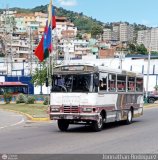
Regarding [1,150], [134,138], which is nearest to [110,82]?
[134,138]

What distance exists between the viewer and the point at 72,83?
2022 cm

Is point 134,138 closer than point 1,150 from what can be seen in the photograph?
No

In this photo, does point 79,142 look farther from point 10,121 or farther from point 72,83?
point 10,121

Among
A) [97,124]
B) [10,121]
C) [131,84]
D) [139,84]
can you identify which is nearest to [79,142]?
[97,124]

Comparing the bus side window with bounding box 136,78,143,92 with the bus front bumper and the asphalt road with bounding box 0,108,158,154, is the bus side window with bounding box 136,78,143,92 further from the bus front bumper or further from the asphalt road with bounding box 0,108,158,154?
the asphalt road with bounding box 0,108,158,154

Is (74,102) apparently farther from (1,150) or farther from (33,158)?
(33,158)

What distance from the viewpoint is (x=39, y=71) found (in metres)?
73.8

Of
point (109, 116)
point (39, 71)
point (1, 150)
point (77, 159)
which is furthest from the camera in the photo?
point (39, 71)

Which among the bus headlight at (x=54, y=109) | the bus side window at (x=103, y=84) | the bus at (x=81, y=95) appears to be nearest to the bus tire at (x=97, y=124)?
the bus at (x=81, y=95)

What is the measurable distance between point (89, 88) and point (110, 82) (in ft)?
6.95

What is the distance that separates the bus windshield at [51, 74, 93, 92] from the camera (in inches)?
785

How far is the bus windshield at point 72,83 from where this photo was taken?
65.4 feet

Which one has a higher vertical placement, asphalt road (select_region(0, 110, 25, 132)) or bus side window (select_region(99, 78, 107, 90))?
bus side window (select_region(99, 78, 107, 90))

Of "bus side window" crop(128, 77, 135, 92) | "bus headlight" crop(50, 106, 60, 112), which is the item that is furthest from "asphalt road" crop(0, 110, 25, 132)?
"bus side window" crop(128, 77, 135, 92)
